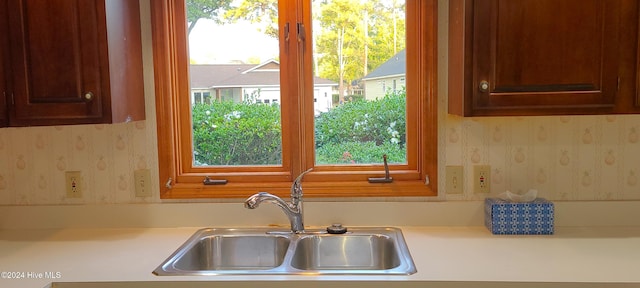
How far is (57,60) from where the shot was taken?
1612mm

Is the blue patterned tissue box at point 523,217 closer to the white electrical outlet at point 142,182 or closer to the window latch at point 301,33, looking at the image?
the window latch at point 301,33

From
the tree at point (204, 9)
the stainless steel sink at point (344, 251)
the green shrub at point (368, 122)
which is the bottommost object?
the stainless steel sink at point (344, 251)

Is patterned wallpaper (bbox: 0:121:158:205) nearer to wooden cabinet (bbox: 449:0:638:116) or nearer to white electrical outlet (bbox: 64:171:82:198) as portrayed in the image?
white electrical outlet (bbox: 64:171:82:198)

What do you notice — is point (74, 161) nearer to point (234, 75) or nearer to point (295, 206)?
point (234, 75)

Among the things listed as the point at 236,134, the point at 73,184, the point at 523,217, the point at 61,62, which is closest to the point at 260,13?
the point at 236,134

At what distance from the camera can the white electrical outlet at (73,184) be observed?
6.48ft

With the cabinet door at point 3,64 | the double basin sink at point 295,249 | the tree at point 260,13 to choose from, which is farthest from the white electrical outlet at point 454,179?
the cabinet door at point 3,64

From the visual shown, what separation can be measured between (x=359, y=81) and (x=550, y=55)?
0.73m

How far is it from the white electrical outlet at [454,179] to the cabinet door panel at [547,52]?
41 cm

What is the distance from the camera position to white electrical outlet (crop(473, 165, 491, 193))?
1900 millimetres

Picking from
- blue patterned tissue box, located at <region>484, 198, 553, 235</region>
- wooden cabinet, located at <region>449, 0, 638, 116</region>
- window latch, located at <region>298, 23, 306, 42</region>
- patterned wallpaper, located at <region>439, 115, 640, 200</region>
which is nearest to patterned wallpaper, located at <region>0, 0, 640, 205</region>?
patterned wallpaper, located at <region>439, 115, 640, 200</region>

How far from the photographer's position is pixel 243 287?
1379 millimetres

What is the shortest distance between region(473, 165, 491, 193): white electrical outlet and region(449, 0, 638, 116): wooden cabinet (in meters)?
0.37

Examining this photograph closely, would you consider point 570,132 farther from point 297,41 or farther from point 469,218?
point 297,41
